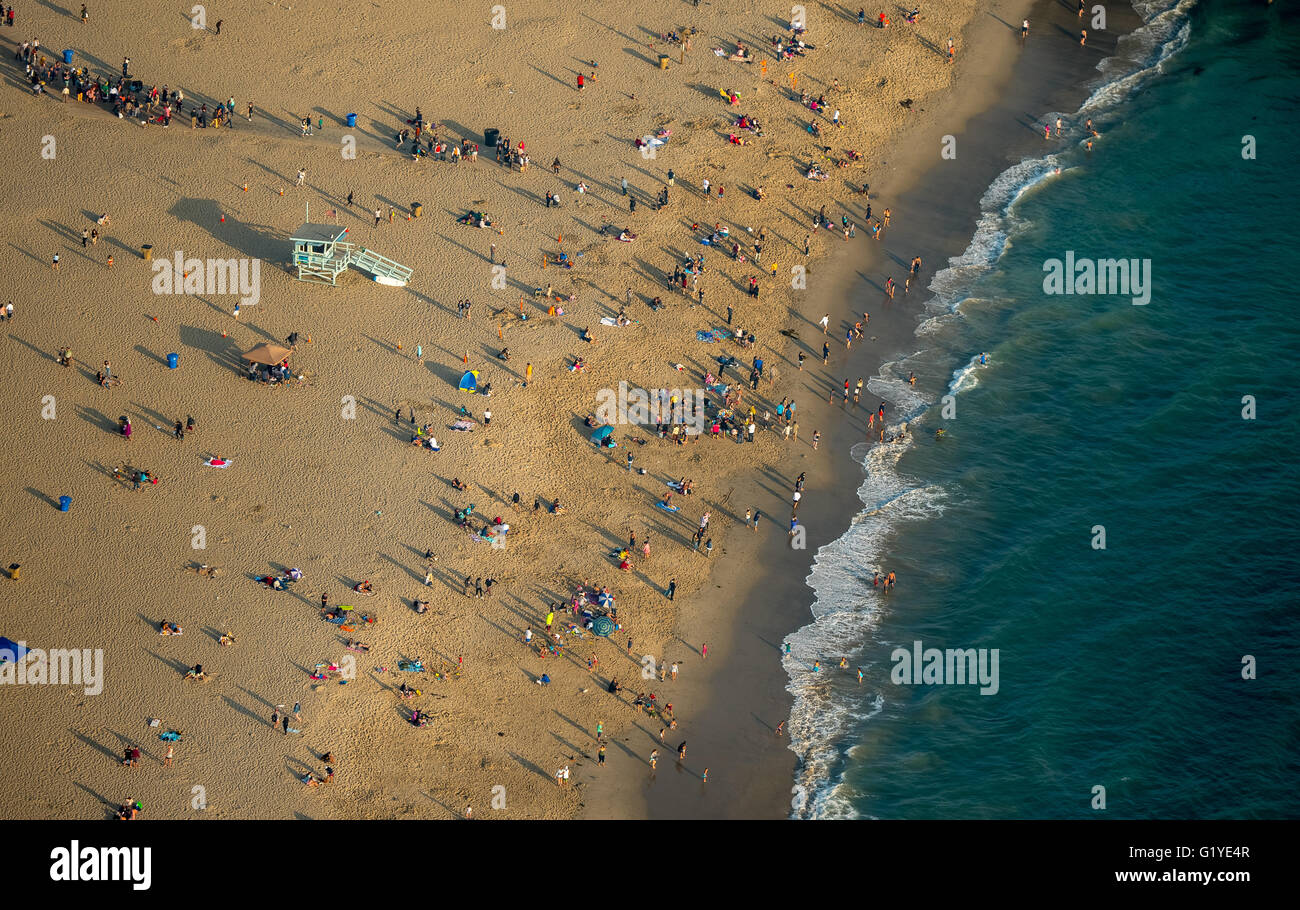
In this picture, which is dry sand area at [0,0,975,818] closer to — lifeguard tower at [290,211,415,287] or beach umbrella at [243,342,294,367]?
lifeguard tower at [290,211,415,287]

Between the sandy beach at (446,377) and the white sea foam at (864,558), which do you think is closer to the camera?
the sandy beach at (446,377)

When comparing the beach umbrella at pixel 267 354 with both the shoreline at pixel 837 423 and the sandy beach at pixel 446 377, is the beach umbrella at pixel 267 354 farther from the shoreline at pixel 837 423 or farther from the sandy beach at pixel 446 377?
the shoreline at pixel 837 423

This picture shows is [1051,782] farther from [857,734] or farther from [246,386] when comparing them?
[246,386]

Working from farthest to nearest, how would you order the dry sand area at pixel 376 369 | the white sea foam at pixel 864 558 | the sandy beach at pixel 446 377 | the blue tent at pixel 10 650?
the white sea foam at pixel 864 558 → the sandy beach at pixel 446 377 → the dry sand area at pixel 376 369 → the blue tent at pixel 10 650

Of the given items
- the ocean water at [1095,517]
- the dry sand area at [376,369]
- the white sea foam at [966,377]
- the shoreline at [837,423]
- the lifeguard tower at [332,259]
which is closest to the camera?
the dry sand area at [376,369]

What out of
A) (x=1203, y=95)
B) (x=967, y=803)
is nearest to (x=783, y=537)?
(x=967, y=803)

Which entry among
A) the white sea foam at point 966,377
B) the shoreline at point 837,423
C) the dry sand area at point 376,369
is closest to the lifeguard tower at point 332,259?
the dry sand area at point 376,369

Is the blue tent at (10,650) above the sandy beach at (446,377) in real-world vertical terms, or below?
below
